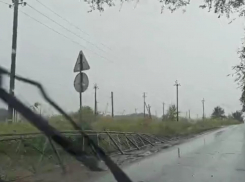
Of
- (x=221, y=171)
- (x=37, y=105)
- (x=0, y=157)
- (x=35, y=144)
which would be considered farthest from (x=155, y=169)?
(x=37, y=105)

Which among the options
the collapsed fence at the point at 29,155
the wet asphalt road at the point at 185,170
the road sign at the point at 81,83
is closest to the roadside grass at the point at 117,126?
the collapsed fence at the point at 29,155

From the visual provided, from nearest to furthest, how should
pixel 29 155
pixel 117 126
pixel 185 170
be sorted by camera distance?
pixel 29 155
pixel 185 170
pixel 117 126

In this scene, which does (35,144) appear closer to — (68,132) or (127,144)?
(68,132)

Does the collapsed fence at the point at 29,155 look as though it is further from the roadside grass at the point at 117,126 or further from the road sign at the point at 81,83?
the road sign at the point at 81,83

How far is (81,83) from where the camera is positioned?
13.7 m

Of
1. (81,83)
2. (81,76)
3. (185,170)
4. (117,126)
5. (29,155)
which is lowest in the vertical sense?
(185,170)

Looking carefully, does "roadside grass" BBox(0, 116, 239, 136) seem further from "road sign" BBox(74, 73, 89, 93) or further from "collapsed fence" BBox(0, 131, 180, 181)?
"road sign" BBox(74, 73, 89, 93)

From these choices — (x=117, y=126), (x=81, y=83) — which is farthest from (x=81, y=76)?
(x=117, y=126)

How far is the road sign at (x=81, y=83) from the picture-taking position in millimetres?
13703

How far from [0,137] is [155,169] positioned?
191 inches

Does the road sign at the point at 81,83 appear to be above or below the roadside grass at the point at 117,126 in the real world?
above

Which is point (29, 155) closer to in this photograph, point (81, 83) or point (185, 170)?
point (81, 83)

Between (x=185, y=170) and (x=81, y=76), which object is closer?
(x=185, y=170)

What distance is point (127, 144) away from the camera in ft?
64.7
